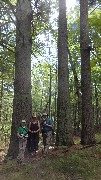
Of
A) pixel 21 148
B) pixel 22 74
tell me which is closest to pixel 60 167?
pixel 21 148

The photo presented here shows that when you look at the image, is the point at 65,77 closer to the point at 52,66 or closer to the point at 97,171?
the point at 97,171

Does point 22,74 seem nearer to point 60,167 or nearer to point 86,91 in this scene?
point 86,91

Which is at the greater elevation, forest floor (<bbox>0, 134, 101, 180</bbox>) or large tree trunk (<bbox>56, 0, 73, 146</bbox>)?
large tree trunk (<bbox>56, 0, 73, 146</bbox>)

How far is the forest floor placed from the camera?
9266 millimetres

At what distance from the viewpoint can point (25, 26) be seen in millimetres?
13508

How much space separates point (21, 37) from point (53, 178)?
7.04 metres

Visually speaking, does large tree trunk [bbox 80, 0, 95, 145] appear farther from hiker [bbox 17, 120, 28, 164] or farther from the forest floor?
hiker [bbox 17, 120, 28, 164]

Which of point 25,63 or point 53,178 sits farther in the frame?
point 25,63

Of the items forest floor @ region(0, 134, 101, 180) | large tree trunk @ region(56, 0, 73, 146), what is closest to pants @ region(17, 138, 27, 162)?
forest floor @ region(0, 134, 101, 180)

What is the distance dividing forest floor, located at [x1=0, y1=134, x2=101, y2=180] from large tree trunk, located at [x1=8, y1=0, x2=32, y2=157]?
5.81 feet

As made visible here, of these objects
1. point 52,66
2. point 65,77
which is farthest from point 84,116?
point 52,66

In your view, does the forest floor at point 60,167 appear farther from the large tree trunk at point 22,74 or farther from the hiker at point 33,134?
the large tree trunk at point 22,74

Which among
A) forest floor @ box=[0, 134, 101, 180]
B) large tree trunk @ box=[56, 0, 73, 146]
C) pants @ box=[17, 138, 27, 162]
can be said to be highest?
large tree trunk @ box=[56, 0, 73, 146]

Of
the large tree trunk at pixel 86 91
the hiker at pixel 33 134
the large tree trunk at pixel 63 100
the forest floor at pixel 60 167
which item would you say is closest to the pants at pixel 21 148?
the forest floor at pixel 60 167
